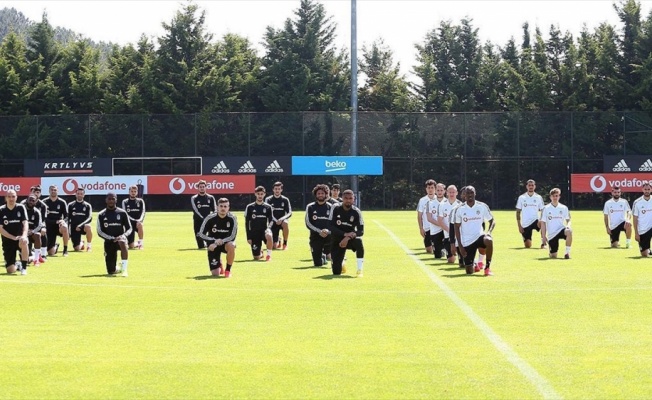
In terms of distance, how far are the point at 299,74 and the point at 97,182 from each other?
20.2m

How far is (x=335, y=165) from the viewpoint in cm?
6244

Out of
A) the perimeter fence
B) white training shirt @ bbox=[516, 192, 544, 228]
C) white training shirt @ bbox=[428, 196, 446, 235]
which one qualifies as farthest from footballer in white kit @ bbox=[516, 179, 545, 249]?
the perimeter fence

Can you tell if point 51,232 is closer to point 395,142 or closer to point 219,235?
point 219,235

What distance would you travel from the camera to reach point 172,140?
6600cm

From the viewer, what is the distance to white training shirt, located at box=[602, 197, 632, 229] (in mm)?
29234

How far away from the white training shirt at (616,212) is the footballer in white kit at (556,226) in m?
3.92

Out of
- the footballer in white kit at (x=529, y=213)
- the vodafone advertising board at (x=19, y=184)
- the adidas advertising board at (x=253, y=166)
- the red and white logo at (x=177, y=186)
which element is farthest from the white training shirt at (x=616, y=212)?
the vodafone advertising board at (x=19, y=184)

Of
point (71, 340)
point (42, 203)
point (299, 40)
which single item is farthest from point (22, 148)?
point (71, 340)

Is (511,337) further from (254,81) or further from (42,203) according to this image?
(254,81)

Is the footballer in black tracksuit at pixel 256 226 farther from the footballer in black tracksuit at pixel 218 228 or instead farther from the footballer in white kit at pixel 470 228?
the footballer in white kit at pixel 470 228

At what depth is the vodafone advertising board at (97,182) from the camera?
61844mm

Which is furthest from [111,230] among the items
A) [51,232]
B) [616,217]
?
[616,217]

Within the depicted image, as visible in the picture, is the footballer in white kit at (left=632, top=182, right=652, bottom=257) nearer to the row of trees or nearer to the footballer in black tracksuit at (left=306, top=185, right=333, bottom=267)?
the footballer in black tracksuit at (left=306, top=185, right=333, bottom=267)

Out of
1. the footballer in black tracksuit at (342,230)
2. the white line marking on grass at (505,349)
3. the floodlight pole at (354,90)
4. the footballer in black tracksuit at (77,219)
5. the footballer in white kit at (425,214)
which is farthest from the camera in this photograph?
the floodlight pole at (354,90)
